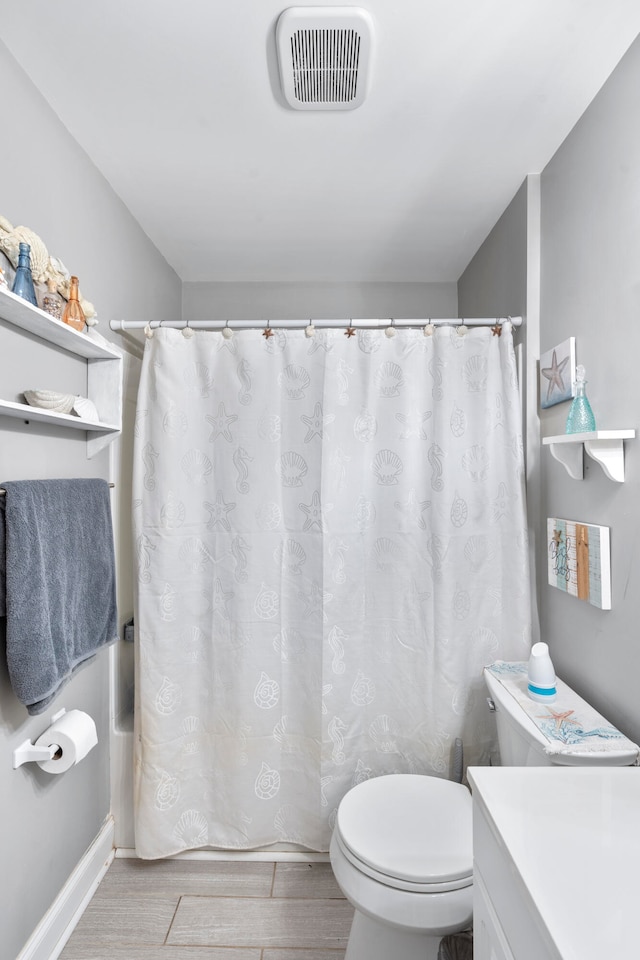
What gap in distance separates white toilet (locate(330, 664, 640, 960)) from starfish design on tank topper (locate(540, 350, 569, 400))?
35.6 inches

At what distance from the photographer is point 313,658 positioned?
195 centimetres

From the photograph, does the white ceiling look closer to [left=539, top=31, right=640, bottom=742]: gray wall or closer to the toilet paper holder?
[left=539, top=31, right=640, bottom=742]: gray wall

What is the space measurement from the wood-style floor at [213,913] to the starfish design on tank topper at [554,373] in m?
1.81

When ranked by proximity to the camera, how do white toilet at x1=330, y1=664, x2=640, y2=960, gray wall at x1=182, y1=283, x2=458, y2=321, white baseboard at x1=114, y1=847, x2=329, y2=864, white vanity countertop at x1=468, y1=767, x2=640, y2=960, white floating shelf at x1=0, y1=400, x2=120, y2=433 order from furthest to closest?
gray wall at x1=182, y1=283, x2=458, y2=321 → white baseboard at x1=114, y1=847, x2=329, y2=864 → white toilet at x1=330, y1=664, x2=640, y2=960 → white floating shelf at x1=0, y1=400, x2=120, y2=433 → white vanity countertop at x1=468, y1=767, x2=640, y2=960

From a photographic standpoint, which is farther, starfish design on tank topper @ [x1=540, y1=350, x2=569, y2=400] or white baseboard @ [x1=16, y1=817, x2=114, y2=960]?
starfish design on tank topper @ [x1=540, y1=350, x2=569, y2=400]

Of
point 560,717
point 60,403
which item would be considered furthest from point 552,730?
point 60,403

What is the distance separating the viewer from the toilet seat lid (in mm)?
1319

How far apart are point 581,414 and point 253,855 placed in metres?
1.90

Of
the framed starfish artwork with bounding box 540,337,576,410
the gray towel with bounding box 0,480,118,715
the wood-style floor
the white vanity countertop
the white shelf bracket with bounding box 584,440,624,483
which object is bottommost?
the wood-style floor

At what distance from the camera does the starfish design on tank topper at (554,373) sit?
1677mm

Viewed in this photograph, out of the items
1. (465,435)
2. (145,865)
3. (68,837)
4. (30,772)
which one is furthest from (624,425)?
(145,865)

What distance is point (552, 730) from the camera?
1340 mm

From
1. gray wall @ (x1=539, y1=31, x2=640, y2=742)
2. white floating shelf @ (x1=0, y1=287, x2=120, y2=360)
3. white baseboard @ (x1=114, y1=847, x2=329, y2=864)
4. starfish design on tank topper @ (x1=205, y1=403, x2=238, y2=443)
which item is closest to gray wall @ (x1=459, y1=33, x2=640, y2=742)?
gray wall @ (x1=539, y1=31, x2=640, y2=742)

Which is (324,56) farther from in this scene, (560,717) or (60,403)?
(560,717)
